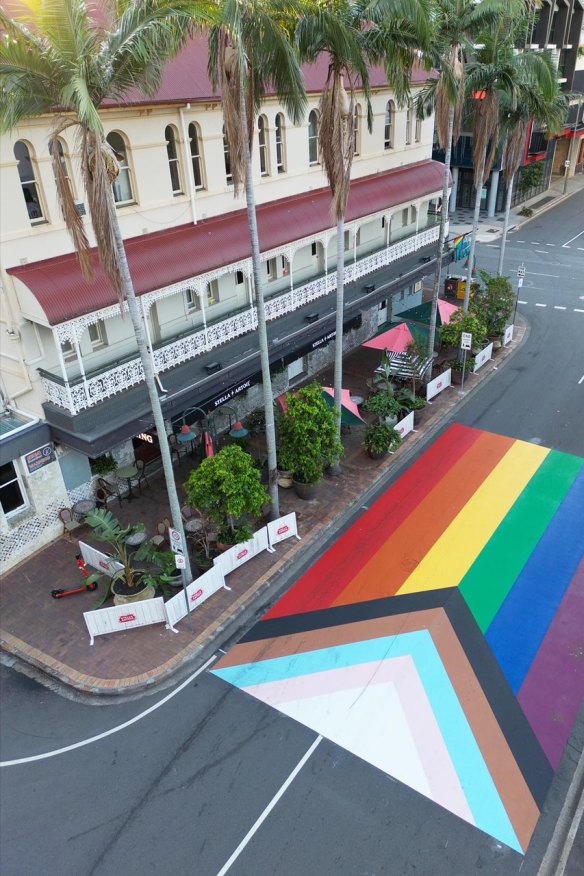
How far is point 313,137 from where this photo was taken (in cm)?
2289

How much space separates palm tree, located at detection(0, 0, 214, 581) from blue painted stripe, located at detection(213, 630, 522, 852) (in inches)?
355

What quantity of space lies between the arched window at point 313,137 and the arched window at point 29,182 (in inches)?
421

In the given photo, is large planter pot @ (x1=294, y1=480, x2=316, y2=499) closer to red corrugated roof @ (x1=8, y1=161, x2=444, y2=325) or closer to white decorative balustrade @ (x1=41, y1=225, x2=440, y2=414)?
white decorative balustrade @ (x1=41, y1=225, x2=440, y2=414)

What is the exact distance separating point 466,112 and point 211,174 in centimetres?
1196

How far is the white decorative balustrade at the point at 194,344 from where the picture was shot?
52.1ft

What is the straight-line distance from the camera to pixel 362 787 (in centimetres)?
1164

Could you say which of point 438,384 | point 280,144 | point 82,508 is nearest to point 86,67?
point 82,508

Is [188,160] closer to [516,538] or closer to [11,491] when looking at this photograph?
[11,491]

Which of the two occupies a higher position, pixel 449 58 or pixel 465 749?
pixel 449 58

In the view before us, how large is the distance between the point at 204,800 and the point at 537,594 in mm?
9133

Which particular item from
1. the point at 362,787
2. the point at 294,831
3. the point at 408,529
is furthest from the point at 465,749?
the point at 408,529

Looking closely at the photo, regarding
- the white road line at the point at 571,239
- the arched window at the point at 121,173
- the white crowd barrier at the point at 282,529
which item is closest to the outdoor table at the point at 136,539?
the white crowd barrier at the point at 282,529

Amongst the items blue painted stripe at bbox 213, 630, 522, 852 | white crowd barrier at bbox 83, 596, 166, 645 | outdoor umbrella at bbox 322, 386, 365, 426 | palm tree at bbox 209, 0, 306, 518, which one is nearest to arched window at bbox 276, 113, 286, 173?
palm tree at bbox 209, 0, 306, 518

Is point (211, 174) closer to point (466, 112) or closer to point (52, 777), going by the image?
point (466, 112)
